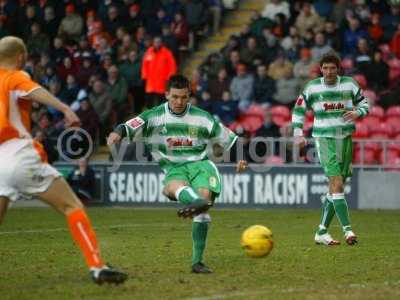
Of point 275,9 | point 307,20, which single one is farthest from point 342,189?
point 275,9

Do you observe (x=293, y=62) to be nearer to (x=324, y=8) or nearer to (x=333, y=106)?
(x=324, y=8)

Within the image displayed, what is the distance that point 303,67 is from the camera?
23594 millimetres

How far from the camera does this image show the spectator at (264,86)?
77.8 feet

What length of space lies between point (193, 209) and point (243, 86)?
14.0 meters

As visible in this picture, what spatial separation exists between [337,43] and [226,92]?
102 inches

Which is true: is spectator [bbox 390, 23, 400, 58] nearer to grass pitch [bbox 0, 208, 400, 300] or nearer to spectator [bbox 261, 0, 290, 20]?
spectator [bbox 261, 0, 290, 20]

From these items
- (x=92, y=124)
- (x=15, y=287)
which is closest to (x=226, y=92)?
(x=92, y=124)

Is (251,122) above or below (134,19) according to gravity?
below

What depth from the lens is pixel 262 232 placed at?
11367 millimetres

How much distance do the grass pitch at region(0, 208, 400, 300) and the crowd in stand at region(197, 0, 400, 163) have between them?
14.8 feet

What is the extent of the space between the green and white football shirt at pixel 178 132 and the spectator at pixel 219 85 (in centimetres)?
1271

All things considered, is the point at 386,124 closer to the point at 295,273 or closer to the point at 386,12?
the point at 386,12

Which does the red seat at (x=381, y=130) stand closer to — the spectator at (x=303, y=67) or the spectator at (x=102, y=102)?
the spectator at (x=303, y=67)

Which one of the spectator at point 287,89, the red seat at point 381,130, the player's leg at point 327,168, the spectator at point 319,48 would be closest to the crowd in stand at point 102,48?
the spectator at point 287,89
